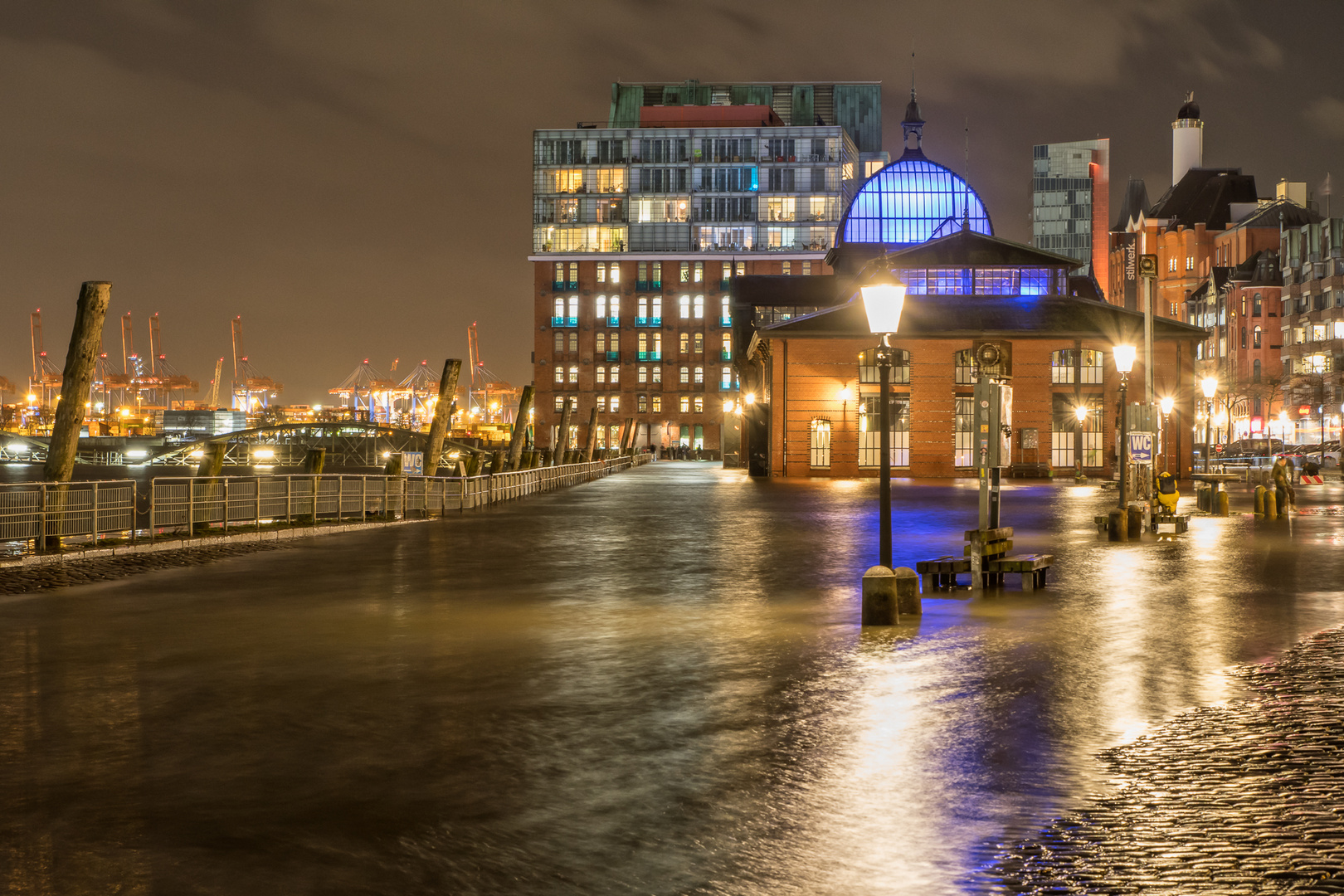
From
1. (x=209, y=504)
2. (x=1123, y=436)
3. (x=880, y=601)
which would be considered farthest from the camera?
(x=1123, y=436)

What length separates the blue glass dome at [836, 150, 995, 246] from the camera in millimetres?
90875

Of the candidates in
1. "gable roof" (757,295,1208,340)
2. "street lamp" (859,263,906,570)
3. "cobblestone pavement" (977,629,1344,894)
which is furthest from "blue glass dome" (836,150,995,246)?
"cobblestone pavement" (977,629,1344,894)

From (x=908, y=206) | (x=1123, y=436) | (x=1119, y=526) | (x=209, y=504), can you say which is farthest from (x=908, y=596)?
(x=908, y=206)

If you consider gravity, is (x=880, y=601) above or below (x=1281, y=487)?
below

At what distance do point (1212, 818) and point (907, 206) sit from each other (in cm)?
8882

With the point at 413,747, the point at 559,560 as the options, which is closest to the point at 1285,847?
the point at 413,747

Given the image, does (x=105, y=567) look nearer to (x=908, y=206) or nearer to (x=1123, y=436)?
(x=1123, y=436)

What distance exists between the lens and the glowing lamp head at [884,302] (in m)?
14.6

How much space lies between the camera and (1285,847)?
592cm

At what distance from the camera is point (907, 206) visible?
3620 inches

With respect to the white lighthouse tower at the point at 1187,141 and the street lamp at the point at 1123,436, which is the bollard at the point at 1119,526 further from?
the white lighthouse tower at the point at 1187,141

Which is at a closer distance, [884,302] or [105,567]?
[884,302]

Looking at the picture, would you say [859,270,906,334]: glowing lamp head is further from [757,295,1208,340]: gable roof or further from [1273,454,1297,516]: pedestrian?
[757,295,1208,340]: gable roof

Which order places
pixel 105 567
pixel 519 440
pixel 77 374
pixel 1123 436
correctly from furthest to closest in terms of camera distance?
pixel 519 440 < pixel 1123 436 < pixel 77 374 < pixel 105 567
